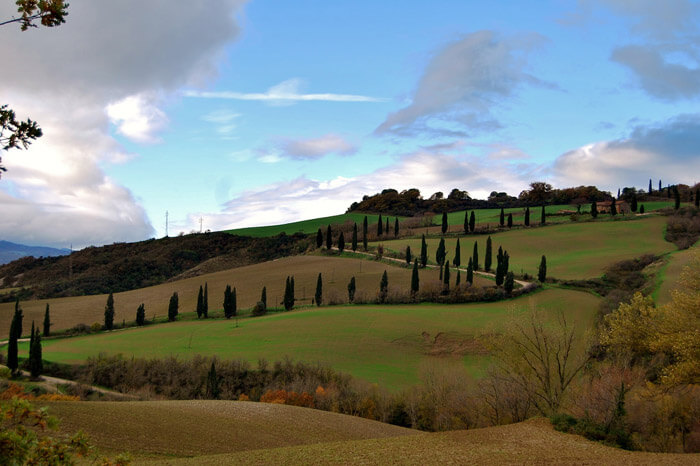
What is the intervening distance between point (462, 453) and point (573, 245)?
98.8 meters

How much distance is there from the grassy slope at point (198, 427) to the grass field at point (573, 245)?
68.4m

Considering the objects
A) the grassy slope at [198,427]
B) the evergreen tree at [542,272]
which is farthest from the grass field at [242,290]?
the grassy slope at [198,427]

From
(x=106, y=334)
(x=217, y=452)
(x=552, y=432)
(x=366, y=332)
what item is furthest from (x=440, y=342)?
(x=106, y=334)

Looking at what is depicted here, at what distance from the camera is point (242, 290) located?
93.4 m

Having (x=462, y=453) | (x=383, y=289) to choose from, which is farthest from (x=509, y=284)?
(x=462, y=453)

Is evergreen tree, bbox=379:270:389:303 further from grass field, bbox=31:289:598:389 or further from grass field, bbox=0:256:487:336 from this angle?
grass field, bbox=31:289:598:389

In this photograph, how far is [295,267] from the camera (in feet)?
341

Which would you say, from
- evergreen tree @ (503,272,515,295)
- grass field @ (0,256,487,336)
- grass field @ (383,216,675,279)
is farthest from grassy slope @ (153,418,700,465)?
grass field @ (383,216,675,279)

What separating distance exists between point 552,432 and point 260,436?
1317 centimetres

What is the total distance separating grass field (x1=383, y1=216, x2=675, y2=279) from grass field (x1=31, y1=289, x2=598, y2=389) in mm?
17587

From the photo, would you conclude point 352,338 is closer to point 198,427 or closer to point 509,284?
point 509,284

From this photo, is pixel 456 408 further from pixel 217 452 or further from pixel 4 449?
pixel 4 449

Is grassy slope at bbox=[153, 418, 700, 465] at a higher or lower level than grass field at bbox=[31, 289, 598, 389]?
higher

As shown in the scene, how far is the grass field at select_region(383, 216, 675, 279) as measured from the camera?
293ft
